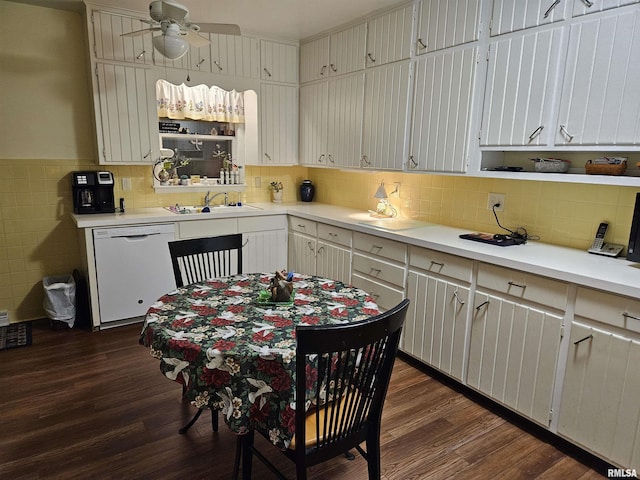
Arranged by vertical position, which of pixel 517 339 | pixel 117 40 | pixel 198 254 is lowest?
pixel 517 339

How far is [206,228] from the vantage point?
379 centimetres

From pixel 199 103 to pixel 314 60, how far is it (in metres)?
1.22

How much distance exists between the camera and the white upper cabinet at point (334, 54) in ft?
11.8

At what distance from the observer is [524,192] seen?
9.09 feet

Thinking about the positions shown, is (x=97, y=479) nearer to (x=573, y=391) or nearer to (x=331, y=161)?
(x=573, y=391)

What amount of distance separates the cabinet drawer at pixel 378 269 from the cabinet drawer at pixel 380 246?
0.06 meters

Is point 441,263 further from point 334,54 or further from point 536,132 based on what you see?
point 334,54

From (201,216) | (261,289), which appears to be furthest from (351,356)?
(201,216)

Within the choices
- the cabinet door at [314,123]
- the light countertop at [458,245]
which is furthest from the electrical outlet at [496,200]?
the cabinet door at [314,123]

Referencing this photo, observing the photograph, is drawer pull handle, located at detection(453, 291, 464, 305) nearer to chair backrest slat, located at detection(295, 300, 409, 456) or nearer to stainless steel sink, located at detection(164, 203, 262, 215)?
chair backrest slat, located at detection(295, 300, 409, 456)

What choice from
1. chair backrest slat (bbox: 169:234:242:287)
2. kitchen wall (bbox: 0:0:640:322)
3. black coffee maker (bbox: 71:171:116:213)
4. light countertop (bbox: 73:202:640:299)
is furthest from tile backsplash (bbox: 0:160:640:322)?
chair backrest slat (bbox: 169:234:242:287)

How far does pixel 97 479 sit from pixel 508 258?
2.29m

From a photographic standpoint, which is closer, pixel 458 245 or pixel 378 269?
pixel 458 245

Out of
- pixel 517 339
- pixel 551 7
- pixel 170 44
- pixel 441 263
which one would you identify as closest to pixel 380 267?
pixel 441 263
